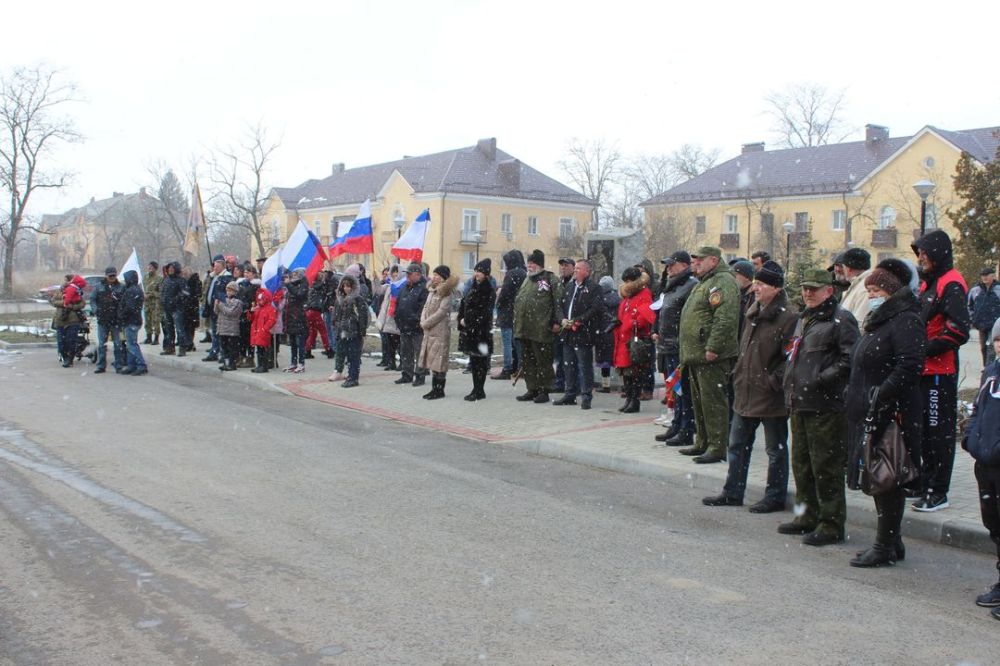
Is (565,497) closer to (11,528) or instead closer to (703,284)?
(703,284)

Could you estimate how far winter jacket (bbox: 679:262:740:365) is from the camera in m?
8.62

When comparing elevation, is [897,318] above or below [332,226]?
below

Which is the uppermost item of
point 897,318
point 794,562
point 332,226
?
point 332,226

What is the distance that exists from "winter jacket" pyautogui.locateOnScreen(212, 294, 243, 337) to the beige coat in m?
4.82

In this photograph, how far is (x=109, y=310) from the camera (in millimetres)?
16641

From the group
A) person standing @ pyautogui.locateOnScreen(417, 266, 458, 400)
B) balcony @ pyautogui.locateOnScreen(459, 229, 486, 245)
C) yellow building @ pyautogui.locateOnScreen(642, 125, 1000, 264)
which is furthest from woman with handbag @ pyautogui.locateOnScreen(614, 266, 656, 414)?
balcony @ pyautogui.locateOnScreen(459, 229, 486, 245)

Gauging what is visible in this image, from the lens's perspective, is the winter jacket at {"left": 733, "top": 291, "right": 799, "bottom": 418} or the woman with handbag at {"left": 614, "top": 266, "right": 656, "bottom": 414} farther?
the woman with handbag at {"left": 614, "top": 266, "right": 656, "bottom": 414}

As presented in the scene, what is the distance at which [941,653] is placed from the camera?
14.9 feet

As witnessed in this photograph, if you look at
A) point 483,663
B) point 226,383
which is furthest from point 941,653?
point 226,383

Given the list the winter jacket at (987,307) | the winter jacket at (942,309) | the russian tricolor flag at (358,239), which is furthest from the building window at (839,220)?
the winter jacket at (942,309)

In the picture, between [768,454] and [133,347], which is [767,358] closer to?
[768,454]

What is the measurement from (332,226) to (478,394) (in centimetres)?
6520

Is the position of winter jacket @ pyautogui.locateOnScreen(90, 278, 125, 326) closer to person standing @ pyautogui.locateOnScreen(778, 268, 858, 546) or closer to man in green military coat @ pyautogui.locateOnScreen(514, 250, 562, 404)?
man in green military coat @ pyautogui.locateOnScreen(514, 250, 562, 404)

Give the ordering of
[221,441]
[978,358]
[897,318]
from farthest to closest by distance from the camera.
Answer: [978,358]
[221,441]
[897,318]
